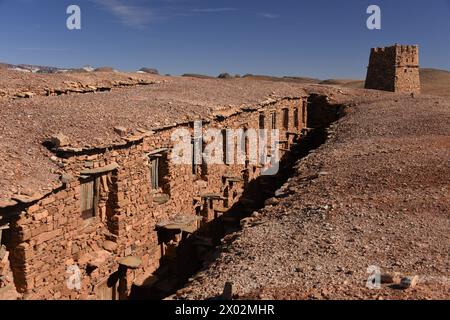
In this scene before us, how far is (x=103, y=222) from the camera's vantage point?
33.4ft

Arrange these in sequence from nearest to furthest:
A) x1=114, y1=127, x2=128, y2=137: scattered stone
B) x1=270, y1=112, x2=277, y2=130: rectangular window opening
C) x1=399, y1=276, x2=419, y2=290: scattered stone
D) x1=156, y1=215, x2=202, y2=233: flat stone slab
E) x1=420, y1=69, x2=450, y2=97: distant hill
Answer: x1=399, y1=276, x2=419, y2=290: scattered stone → x1=114, y1=127, x2=128, y2=137: scattered stone → x1=156, y1=215, x2=202, y2=233: flat stone slab → x1=270, y1=112, x2=277, y2=130: rectangular window opening → x1=420, y1=69, x2=450, y2=97: distant hill

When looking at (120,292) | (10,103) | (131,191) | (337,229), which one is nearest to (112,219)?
(131,191)

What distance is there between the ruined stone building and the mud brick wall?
0.02 m

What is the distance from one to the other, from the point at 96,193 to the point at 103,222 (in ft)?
2.34

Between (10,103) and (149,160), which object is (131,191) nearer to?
(149,160)

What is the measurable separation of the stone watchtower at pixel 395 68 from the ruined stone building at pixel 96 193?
2064 centimetres

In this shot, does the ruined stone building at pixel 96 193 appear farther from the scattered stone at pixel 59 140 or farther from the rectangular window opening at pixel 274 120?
the rectangular window opening at pixel 274 120

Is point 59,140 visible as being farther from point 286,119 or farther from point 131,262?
point 286,119

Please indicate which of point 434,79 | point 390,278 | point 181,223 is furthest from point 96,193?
point 434,79

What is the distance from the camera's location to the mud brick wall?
802cm

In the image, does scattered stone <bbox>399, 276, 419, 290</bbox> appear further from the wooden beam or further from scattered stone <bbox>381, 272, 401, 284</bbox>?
the wooden beam

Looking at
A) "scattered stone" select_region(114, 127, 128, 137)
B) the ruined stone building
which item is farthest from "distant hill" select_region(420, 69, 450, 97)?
"scattered stone" select_region(114, 127, 128, 137)
